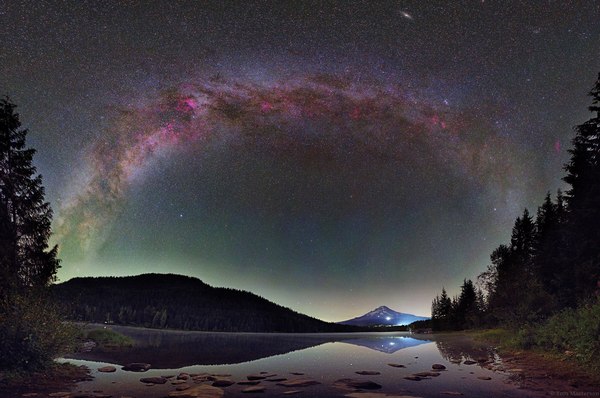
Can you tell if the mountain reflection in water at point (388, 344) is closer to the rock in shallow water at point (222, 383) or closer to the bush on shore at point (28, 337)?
the rock in shallow water at point (222, 383)

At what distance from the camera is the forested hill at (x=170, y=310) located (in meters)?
150

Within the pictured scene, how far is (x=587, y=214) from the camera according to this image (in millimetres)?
35000

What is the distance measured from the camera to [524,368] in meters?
18.0

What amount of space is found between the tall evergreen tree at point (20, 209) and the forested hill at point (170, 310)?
119244 millimetres

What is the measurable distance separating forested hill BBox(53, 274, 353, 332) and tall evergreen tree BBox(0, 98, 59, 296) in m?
119

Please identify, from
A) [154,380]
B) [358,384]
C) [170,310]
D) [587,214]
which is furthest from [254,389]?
[170,310]

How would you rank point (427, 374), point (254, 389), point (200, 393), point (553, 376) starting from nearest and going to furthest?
point (200, 393), point (254, 389), point (553, 376), point (427, 374)

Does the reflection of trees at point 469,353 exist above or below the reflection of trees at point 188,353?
above

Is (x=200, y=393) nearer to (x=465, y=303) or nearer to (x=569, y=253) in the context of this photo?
(x=569, y=253)

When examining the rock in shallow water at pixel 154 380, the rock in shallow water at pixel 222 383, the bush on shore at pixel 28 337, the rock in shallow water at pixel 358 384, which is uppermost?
the bush on shore at pixel 28 337

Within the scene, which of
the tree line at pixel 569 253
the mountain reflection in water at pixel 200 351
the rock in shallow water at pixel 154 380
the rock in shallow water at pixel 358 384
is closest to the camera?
the rock in shallow water at pixel 358 384

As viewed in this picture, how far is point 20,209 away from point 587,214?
47793 mm

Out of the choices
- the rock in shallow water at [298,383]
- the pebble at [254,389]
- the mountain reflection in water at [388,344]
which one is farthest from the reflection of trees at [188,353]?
the pebble at [254,389]

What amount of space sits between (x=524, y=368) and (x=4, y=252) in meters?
29.7
